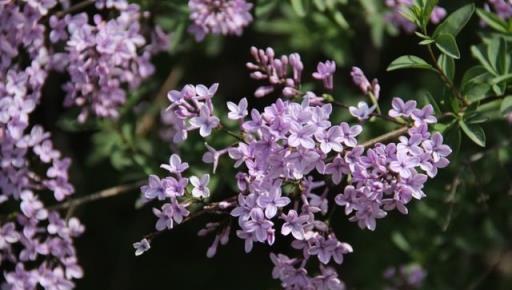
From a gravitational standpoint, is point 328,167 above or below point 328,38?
above

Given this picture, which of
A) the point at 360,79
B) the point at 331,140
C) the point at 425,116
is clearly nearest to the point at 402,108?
the point at 425,116

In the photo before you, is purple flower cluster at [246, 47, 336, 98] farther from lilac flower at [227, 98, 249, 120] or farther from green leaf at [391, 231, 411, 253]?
green leaf at [391, 231, 411, 253]

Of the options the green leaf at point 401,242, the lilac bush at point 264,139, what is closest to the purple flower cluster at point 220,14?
the lilac bush at point 264,139

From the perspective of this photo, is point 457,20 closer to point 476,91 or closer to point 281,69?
point 476,91

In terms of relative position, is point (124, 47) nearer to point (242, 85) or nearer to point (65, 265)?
point (65, 265)

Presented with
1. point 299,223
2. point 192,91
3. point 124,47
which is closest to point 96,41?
point 124,47
